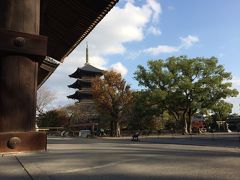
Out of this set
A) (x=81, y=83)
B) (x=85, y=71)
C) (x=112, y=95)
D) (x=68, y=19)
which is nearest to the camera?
(x=68, y=19)

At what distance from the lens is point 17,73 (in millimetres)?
2072

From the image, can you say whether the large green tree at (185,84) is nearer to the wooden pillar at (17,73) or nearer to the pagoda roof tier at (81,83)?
the pagoda roof tier at (81,83)

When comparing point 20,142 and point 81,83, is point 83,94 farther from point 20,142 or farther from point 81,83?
point 20,142

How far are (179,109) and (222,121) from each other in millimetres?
13631

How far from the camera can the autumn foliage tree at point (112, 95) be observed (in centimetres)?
5244

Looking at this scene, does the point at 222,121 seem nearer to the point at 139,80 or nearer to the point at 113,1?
the point at 139,80

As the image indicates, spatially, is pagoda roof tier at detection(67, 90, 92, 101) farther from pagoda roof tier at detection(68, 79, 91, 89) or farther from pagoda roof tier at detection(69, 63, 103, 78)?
pagoda roof tier at detection(69, 63, 103, 78)

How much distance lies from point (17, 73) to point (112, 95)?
50.4 m

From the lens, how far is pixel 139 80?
61.3 metres

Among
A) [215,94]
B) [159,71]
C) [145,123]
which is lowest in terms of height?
[145,123]

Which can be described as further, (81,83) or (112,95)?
(81,83)

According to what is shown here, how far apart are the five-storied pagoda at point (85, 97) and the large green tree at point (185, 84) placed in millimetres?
12997

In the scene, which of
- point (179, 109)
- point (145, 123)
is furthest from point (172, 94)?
point (145, 123)

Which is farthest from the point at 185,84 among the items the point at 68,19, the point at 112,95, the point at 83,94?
the point at 68,19
